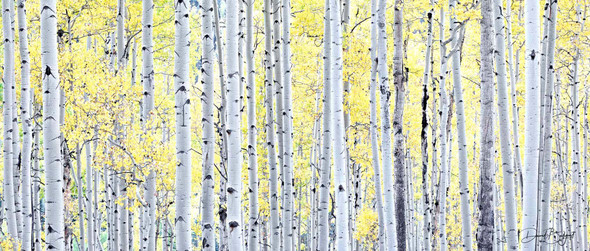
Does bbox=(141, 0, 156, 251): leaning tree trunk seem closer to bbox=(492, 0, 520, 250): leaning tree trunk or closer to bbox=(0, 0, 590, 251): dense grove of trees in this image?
bbox=(0, 0, 590, 251): dense grove of trees

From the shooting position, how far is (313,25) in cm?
1260

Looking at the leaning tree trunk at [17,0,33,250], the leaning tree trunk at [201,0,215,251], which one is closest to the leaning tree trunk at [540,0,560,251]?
the leaning tree trunk at [201,0,215,251]

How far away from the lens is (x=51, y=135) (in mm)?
4754

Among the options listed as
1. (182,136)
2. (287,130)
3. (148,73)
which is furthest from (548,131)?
(148,73)

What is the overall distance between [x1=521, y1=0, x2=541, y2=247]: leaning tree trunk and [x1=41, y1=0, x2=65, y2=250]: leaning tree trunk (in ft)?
14.4

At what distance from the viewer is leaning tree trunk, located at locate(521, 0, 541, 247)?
5.62 metres

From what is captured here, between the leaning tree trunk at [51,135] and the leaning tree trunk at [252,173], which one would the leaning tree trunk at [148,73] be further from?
the leaning tree trunk at [51,135]

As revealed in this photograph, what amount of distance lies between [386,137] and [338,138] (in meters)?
1.71

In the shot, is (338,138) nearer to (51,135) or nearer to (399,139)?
(399,139)

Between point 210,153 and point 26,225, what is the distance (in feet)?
11.9

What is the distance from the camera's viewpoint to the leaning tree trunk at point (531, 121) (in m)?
5.62

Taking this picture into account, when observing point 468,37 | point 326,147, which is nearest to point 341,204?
point 326,147

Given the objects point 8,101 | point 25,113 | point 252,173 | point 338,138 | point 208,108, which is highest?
point 8,101

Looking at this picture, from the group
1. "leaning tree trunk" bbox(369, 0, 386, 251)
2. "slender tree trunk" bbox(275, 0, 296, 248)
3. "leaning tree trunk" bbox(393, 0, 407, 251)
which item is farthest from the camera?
"leaning tree trunk" bbox(369, 0, 386, 251)
